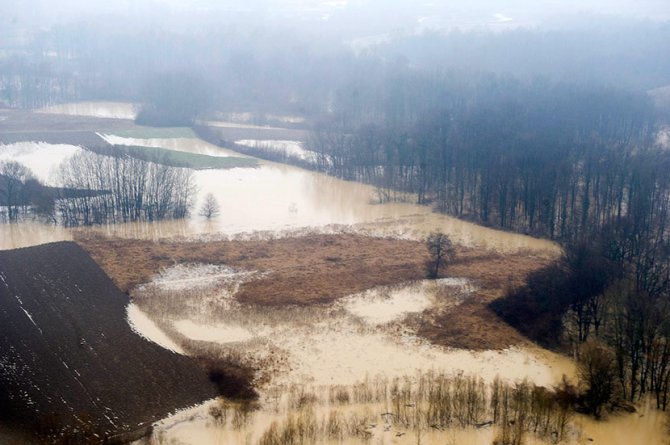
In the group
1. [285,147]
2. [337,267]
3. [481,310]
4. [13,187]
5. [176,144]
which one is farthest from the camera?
[285,147]

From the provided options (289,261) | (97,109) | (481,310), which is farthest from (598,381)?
(97,109)

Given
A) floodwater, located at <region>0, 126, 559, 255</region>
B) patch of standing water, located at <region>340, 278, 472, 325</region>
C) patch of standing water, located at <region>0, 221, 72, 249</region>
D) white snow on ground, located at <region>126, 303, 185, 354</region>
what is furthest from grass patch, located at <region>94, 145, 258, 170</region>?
patch of standing water, located at <region>340, 278, 472, 325</region>

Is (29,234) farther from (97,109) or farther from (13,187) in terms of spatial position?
(97,109)

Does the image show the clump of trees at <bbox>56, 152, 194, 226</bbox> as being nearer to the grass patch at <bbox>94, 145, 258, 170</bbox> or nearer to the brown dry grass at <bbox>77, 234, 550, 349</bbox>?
the brown dry grass at <bbox>77, 234, 550, 349</bbox>

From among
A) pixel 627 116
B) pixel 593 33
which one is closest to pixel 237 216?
pixel 627 116

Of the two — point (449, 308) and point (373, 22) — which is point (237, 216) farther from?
point (373, 22)

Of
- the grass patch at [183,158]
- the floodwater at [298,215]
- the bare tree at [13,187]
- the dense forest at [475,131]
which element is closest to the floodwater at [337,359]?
the dense forest at [475,131]
